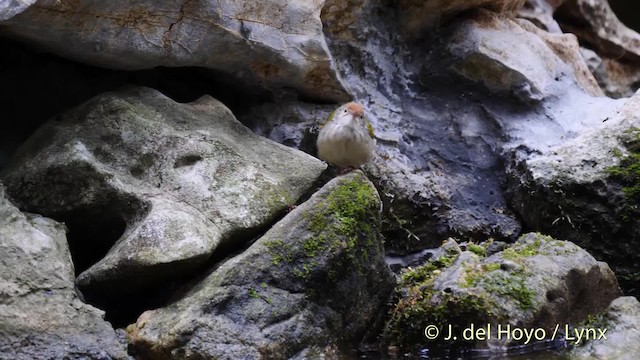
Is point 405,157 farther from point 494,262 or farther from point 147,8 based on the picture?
point 147,8

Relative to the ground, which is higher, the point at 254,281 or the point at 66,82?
the point at 66,82

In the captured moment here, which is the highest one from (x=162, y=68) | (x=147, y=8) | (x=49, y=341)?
(x=147, y=8)

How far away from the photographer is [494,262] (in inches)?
192

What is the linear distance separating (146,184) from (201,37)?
3.89 ft

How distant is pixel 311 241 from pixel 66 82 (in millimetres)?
2259

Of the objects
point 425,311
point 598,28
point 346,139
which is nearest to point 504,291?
point 425,311

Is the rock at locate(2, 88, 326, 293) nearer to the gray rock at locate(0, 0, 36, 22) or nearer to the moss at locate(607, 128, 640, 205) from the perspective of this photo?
the gray rock at locate(0, 0, 36, 22)

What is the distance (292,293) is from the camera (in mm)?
4359

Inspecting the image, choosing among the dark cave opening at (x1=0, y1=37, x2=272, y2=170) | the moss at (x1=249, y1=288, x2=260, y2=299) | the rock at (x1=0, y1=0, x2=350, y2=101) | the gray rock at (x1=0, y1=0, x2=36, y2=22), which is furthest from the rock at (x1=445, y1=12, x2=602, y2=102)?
the gray rock at (x1=0, y1=0, x2=36, y2=22)

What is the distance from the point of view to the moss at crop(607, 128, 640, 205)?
5535 mm

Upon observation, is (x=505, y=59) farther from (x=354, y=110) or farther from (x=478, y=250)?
(x=478, y=250)

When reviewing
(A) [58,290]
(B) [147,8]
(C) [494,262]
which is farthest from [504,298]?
(B) [147,8]

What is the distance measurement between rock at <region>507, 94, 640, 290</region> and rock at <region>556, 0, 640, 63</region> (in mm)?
3673

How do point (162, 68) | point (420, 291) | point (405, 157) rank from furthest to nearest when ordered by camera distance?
point (405, 157) < point (162, 68) < point (420, 291)
